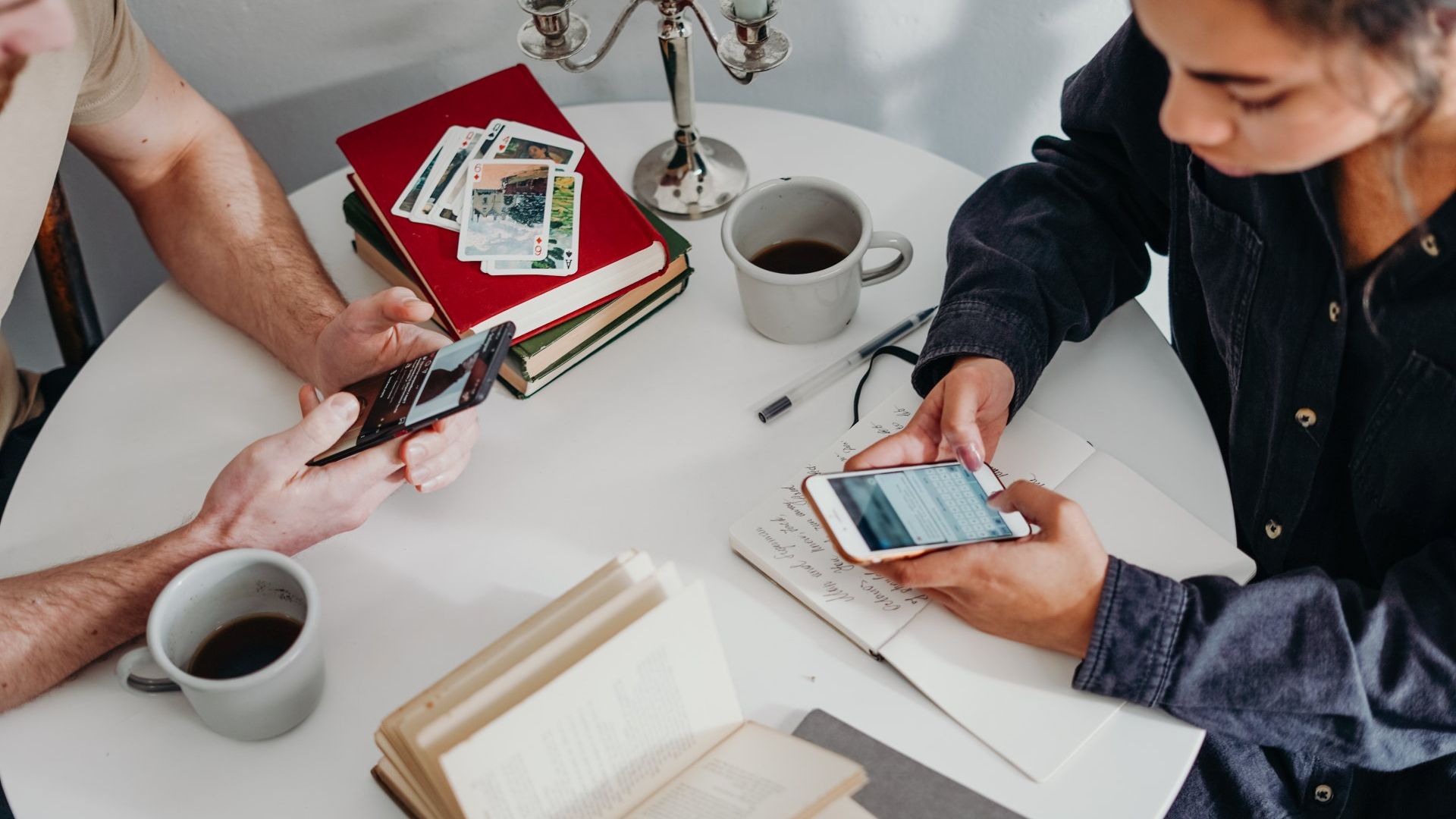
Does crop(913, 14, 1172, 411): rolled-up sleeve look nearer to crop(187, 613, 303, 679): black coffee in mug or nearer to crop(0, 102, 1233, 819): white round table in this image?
crop(0, 102, 1233, 819): white round table

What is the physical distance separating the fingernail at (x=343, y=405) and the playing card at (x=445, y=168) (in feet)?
0.90

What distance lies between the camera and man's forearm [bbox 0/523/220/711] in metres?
0.89

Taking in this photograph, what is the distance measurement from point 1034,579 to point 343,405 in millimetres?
559

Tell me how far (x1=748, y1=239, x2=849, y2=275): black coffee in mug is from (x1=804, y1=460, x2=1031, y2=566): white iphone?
0.27 m

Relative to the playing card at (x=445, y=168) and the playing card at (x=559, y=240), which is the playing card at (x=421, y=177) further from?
the playing card at (x=559, y=240)

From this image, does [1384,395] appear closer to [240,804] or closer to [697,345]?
[697,345]

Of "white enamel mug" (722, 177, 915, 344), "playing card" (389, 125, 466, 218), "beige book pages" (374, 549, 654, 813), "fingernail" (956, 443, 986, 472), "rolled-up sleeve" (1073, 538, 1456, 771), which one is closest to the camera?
"beige book pages" (374, 549, 654, 813)

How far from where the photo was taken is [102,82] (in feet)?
3.93

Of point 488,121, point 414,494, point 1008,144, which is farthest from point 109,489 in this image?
point 1008,144

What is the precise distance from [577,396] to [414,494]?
178mm

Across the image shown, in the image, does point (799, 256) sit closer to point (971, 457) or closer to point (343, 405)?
point (971, 457)

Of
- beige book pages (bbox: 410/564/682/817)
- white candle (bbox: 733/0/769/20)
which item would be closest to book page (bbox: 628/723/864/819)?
beige book pages (bbox: 410/564/682/817)

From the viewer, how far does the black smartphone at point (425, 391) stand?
0.90m

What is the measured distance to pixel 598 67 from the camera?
5.19ft
